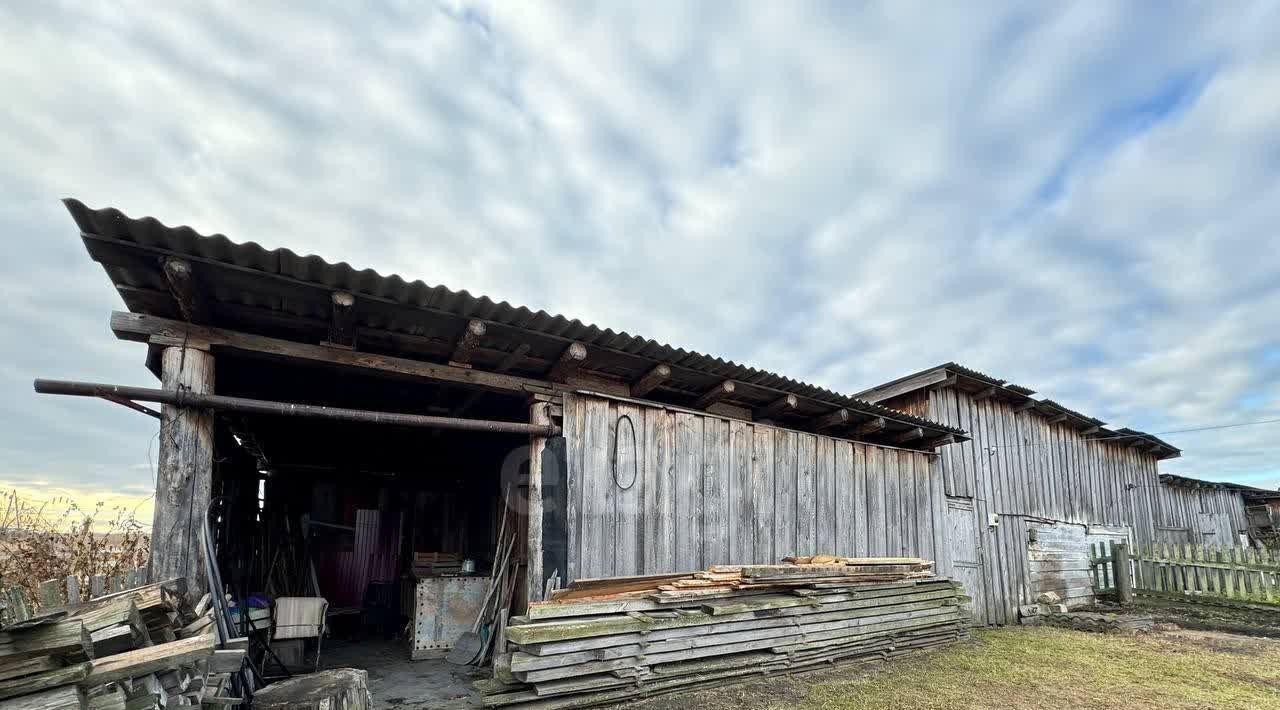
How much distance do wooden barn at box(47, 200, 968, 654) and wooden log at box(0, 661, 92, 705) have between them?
1.78m

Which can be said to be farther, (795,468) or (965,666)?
(795,468)

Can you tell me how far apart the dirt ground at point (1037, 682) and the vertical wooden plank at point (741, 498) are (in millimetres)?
1408

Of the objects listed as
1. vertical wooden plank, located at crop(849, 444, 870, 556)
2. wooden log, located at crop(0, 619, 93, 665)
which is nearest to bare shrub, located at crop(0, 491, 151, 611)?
wooden log, located at crop(0, 619, 93, 665)

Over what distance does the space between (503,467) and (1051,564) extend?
36.5 ft

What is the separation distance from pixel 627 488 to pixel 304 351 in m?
3.17

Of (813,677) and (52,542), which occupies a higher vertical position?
(52,542)

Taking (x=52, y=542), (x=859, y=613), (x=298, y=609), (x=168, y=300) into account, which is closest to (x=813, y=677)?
(x=859, y=613)

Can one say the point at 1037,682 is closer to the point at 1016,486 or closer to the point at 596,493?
the point at 596,493

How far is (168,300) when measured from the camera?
13.9ft

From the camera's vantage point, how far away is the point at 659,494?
21.1 ft

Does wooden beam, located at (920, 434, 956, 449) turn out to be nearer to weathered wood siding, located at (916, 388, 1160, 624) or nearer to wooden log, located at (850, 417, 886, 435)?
weathered wood siding, located at (916, 388, 1160, 624)

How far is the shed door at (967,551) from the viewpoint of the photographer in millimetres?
10258

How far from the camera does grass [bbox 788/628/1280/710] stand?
5508 millimetres

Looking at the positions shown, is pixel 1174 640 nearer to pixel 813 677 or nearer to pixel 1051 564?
pixel 1051 564
